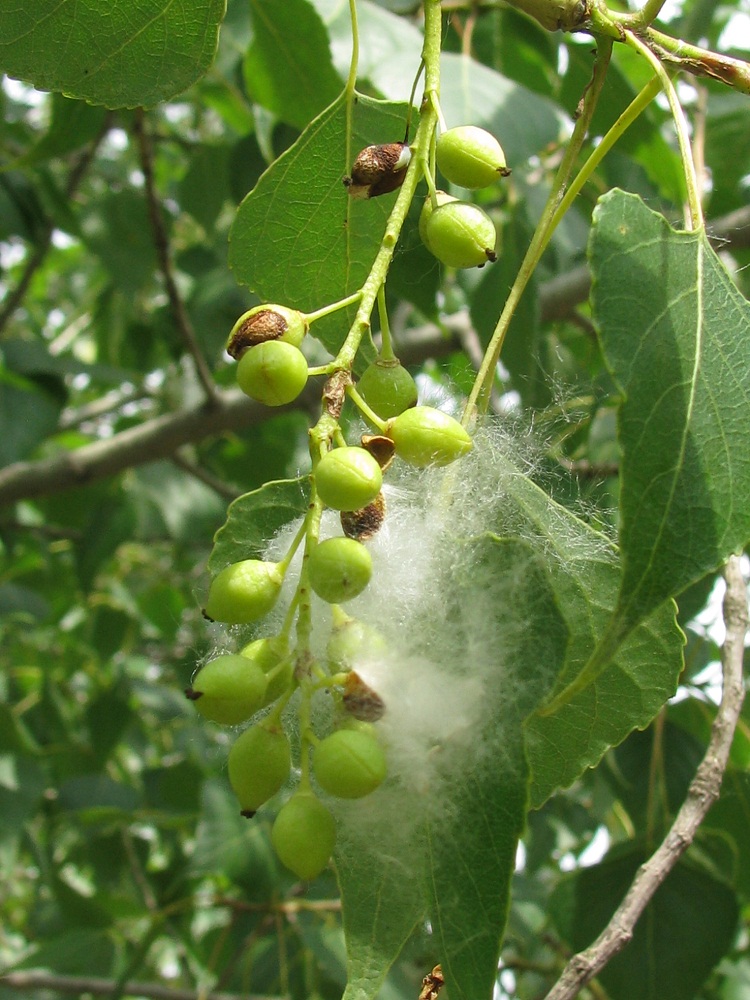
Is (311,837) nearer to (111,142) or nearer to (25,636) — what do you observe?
(25,636)

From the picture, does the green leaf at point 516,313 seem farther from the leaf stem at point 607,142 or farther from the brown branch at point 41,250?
the brown branch at point 41,250

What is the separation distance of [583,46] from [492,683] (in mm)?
1726

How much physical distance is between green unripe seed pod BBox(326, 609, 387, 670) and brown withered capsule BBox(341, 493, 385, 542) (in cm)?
8

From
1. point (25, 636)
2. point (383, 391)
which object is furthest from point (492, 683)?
point (25, 636)

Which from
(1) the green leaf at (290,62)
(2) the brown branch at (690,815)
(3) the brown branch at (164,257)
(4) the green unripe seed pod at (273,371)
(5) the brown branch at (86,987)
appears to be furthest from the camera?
(5) the brown branch at (86,987)

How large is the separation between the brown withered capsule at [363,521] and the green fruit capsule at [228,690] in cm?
16

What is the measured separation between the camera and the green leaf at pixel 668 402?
77cm

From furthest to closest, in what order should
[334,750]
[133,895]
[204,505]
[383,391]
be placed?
[133,895] → [204,505] → [383,391] → [334,750]

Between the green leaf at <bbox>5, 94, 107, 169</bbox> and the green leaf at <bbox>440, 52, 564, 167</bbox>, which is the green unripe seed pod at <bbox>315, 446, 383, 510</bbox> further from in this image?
the green leaf at <bbox>5, 94, 107, 169</bbox>

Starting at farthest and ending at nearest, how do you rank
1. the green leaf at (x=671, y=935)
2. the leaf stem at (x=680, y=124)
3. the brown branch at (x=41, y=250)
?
the brown branch at (x=41, y=250)
the green leaf at (x=671, y=935)
the leaf stem at (x=680, y=124)

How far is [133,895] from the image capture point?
3.45 meters

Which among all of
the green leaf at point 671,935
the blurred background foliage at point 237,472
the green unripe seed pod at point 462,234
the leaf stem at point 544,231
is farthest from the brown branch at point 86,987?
the green unripe seed pod at point 462,234

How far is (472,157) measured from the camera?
0.99m

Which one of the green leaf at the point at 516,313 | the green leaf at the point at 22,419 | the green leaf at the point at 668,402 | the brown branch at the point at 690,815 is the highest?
the green leaf at the point at 668,402
